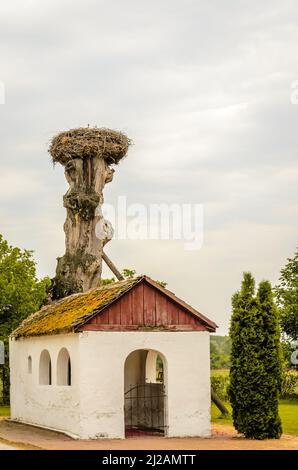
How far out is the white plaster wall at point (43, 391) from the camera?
23266 millimetres

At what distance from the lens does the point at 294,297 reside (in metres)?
44.8

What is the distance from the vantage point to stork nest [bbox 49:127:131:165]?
31.7 m

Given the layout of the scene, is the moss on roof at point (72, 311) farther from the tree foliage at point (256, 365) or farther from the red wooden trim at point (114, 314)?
the tree foliage at point (256, 365)

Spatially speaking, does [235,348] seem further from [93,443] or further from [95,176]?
[95,176]

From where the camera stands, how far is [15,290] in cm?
4028

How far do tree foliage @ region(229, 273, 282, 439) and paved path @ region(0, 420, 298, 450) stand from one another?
1.87 feet

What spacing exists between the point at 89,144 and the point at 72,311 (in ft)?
27.8

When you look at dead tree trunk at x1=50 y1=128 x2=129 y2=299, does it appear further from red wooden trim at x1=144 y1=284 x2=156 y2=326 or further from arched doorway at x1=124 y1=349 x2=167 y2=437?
red wooden trim at x1=144 y1=284 x2=156 y2=326

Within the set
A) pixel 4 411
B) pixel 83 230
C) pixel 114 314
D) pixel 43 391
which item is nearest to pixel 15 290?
pixel 4 411

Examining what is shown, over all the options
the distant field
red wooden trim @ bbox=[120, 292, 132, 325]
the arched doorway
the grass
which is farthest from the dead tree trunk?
red wooden trim @ bbox=[120, 292, 132, 325]

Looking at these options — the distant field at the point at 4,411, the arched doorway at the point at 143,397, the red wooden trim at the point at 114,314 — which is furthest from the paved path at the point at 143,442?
the distant field at the point at 4,411

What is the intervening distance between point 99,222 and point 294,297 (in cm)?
1659
